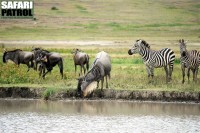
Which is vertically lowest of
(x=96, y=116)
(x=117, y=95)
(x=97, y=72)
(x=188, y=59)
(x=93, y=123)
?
(x=93, y=123)

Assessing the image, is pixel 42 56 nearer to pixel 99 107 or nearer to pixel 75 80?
pixel 75 80

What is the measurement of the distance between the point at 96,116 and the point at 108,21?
50.7 meters

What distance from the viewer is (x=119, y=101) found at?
2652cm

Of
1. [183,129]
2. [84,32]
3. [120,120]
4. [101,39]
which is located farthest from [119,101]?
[84,32]

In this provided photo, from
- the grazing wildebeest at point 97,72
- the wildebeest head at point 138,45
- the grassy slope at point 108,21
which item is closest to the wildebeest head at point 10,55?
the wildebeest head at point 138,45

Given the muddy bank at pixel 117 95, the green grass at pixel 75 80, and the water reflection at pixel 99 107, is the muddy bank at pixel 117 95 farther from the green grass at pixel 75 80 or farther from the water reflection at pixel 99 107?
the water reflection at pixel 99 107

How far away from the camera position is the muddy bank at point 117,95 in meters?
26.8

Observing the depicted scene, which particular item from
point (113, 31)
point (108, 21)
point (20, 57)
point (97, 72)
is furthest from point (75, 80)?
point (108, 21)

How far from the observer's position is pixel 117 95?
26891mm

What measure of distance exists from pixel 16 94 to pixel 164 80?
703cm

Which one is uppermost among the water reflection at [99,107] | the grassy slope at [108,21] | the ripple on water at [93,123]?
the grassy slope at [108,21]

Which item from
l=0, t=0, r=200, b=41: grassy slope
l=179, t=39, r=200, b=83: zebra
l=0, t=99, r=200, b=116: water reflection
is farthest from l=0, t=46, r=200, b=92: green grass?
l=0, t=0, r=200, b=41: grassy slope

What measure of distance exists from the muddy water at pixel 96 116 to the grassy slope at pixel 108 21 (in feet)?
103

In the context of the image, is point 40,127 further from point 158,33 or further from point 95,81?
point 158,33
